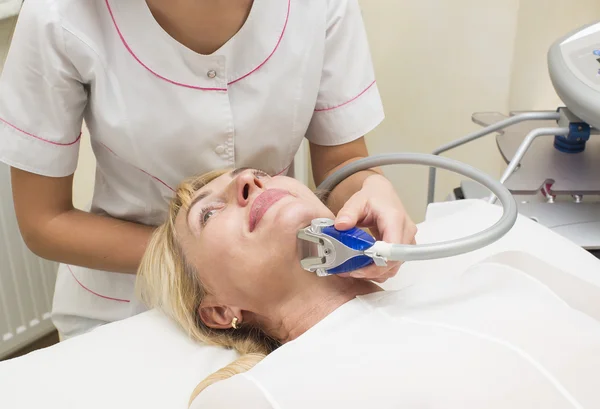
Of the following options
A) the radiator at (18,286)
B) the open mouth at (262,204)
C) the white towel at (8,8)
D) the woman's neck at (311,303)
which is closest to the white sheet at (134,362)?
the woman's neck at (311,303)

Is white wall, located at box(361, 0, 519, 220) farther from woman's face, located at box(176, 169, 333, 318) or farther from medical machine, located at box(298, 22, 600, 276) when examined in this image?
woman's face, located at box(176, 169, 333, 318)

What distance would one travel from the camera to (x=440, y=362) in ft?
2.74

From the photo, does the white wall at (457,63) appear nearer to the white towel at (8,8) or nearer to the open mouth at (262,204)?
the white towel at (8,8)

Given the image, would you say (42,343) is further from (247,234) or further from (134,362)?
(247,234)

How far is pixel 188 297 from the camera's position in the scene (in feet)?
3.71

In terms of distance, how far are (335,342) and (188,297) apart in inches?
13.7

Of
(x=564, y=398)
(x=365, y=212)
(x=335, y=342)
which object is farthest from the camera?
(x=365, y=212)

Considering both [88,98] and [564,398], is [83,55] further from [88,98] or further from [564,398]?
[564,398]

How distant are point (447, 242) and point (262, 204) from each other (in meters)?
0.35

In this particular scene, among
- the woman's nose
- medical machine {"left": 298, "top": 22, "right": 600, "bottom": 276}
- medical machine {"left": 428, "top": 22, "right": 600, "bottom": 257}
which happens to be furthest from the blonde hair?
medical machine {"left": 428, "top": 22, "right": 600, "bottom": 257}

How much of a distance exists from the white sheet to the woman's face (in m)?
0.13

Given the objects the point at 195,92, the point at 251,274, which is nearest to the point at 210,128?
the point at 195,92

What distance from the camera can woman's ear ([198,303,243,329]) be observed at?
3.62 ft

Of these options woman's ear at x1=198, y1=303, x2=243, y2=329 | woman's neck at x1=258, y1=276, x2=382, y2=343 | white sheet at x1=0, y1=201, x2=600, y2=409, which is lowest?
white sheet at x1=0, y1=201, x2=600, y2=409
